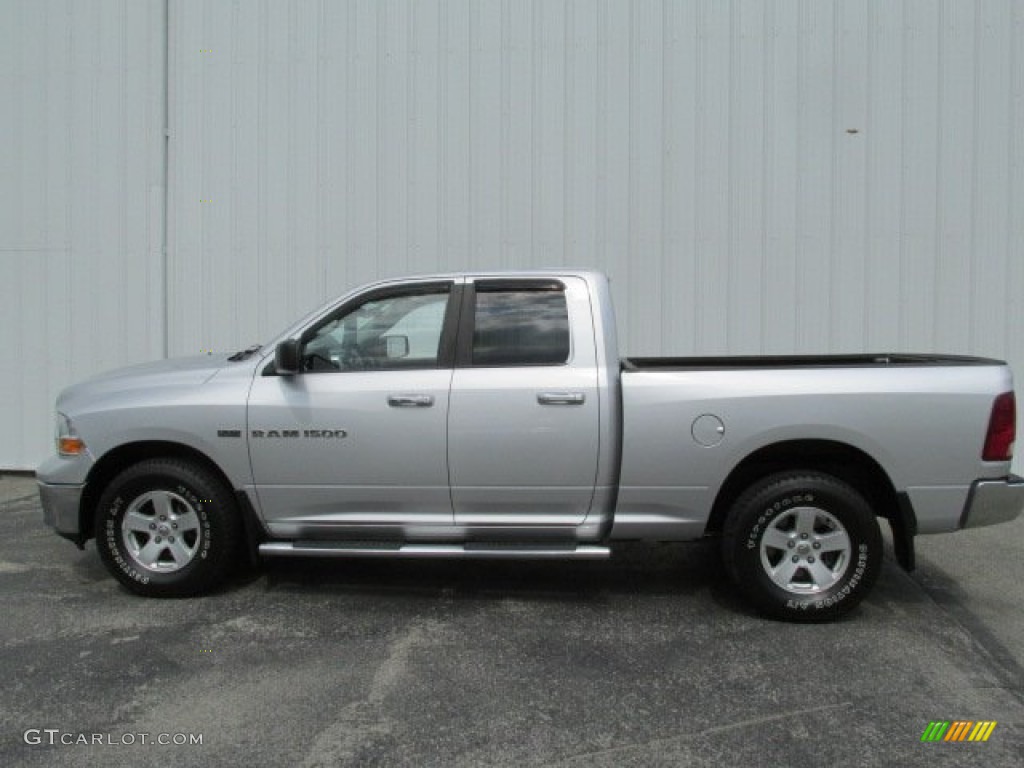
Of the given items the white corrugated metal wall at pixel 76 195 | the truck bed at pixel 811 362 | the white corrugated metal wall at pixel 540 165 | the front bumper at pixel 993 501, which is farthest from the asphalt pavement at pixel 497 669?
the white corrugated metal wall at pixel 76 195

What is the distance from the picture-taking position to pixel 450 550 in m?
4.10

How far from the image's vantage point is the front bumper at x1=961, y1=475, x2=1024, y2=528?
386cm

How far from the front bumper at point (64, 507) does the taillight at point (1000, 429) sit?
4.84 meters

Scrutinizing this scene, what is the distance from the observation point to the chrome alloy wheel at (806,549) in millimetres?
3959

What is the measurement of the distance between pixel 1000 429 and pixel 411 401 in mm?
2981

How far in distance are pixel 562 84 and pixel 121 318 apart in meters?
5.00

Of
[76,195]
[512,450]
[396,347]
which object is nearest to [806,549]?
[512,450]

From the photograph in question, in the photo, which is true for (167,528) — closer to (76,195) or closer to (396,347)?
(396,347)

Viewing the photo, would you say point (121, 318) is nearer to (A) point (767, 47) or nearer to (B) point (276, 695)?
(B) point (276, 695)

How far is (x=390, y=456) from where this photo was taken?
4.12 metres

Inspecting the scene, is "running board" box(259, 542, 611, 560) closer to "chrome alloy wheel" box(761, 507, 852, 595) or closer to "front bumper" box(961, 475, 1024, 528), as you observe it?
"chrome alloy wheel" box(761, 507, 852, 595)

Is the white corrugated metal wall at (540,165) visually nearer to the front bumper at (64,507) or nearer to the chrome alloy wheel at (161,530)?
the front bumper at (64,507)

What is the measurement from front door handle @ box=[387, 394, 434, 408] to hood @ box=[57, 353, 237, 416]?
3.03 feet


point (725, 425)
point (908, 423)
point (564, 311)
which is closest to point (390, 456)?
point (564, 311)
